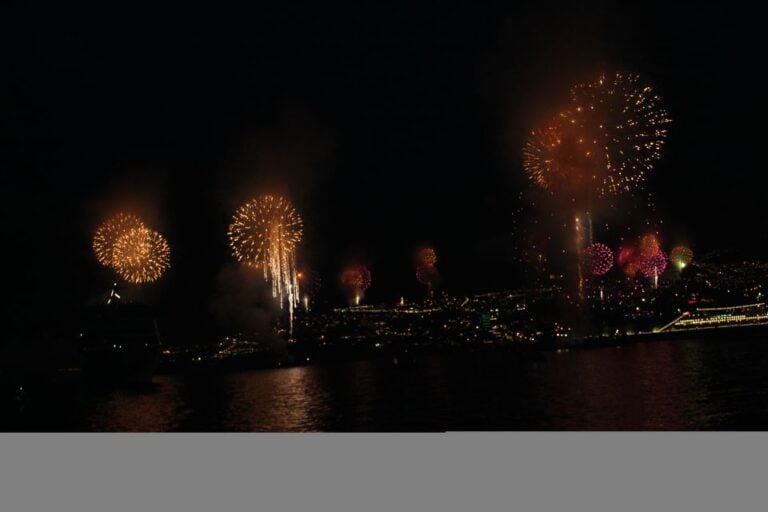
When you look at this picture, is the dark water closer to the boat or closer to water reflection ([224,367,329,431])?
water reflection ([224,367,329,431])

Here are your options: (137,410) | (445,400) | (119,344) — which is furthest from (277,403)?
(119,344)

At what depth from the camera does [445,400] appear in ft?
174

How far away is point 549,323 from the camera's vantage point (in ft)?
407

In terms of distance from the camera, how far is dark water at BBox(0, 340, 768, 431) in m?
41.3

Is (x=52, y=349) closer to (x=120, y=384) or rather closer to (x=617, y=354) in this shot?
(x=120, y=384)

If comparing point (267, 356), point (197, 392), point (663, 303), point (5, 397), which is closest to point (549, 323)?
point (663, 303)

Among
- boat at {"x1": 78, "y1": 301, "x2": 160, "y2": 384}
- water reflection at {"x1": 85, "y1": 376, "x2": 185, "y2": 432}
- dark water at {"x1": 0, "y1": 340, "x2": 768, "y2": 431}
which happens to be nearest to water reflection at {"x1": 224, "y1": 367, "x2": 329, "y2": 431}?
dark water at {"x1": 0, "y1": 340, "x2": 768, "y2": 431}

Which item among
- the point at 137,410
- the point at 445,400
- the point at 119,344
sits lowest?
the point at 445,400

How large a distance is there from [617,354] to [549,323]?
85.1ft

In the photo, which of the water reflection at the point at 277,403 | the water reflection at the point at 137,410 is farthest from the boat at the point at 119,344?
the water reflection at the point at 277,403

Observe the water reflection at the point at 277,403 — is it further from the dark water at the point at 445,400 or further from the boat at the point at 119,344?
the boat at the point at 119,344

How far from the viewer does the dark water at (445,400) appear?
41281 mm

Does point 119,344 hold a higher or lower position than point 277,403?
higher

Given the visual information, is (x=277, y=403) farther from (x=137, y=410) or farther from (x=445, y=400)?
(x=445, y=400)
